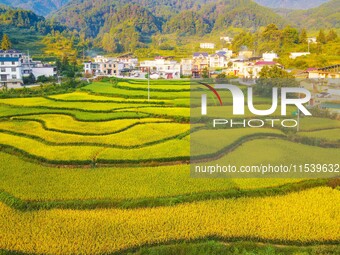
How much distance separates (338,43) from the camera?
55.1 metres

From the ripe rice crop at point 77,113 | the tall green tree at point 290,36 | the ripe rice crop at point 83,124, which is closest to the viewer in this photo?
the ripe rice crop at point 83,124

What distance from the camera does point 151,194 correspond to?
9781 millimetres

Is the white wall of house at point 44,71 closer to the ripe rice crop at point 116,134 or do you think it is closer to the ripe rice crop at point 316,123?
the ripe rice crop at point 116,134

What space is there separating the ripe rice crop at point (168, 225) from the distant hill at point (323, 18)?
11267 centimetres

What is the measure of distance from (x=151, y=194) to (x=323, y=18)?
136209mm

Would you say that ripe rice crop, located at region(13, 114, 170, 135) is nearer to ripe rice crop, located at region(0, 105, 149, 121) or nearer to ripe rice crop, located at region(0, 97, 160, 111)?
ripe rice crop, located at region(0, 105, 149, 121)

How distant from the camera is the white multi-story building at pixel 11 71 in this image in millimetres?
43219

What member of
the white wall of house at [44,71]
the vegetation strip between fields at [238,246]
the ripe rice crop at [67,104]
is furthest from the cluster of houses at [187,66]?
the vegetation strip between fields at [238,246]

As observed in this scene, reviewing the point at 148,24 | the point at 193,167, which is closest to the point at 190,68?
the point at 193,167

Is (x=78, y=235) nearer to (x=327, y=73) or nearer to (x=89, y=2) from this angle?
(x=327, y=73)

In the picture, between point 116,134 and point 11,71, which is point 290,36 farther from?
point 116,134

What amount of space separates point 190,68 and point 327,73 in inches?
1206

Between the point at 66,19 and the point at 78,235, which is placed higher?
the point at 66,19

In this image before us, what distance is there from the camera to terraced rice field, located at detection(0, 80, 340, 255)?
784cm
